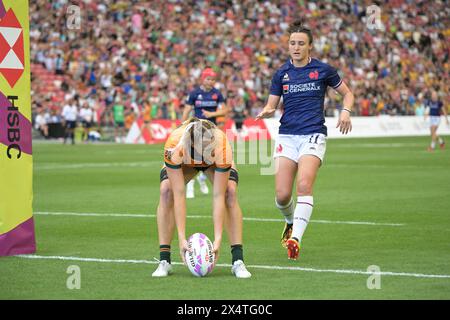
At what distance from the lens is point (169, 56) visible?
51.2 m

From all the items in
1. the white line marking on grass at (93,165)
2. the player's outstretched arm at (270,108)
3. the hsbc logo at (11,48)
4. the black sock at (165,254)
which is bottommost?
the black sock at (165,254)

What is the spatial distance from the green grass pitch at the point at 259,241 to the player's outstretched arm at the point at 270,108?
170 cm

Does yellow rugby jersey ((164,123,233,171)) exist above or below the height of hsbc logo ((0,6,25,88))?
below

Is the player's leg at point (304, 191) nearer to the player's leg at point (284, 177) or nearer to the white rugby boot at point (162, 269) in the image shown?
the player's leg at point (284, 177)

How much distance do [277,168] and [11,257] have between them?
3.42m

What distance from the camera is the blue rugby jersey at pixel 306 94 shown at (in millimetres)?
11672

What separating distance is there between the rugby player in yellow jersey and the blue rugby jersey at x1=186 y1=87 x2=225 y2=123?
9.76 m

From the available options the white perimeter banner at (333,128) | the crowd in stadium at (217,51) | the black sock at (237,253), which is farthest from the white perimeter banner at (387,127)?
the black sock at (237,253)

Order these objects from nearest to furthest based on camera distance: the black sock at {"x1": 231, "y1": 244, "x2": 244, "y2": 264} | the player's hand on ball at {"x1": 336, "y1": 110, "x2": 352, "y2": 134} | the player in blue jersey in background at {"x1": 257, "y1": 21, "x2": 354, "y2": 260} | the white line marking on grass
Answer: the black sock at {"x1": 231, "y1": 244, "x2": 244, "y2": 264} < the player's hand on ball at {"x1": 336, "y1": 110, "x2": 352, "y2": 134} < the player in blue jersey in background at {"x1": 257, "y1": 21, "x2": 354, "y2": 260} < the white line marking on grass

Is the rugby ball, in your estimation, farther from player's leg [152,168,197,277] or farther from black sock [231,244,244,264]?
player's leg [152,168,197,277]

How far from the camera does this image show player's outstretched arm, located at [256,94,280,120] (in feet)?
37.1

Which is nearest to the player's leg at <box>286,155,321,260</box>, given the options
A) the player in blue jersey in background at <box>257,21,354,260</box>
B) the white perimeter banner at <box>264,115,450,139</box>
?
the player in blue jersey in background at <box>257,21,354,260</box>
